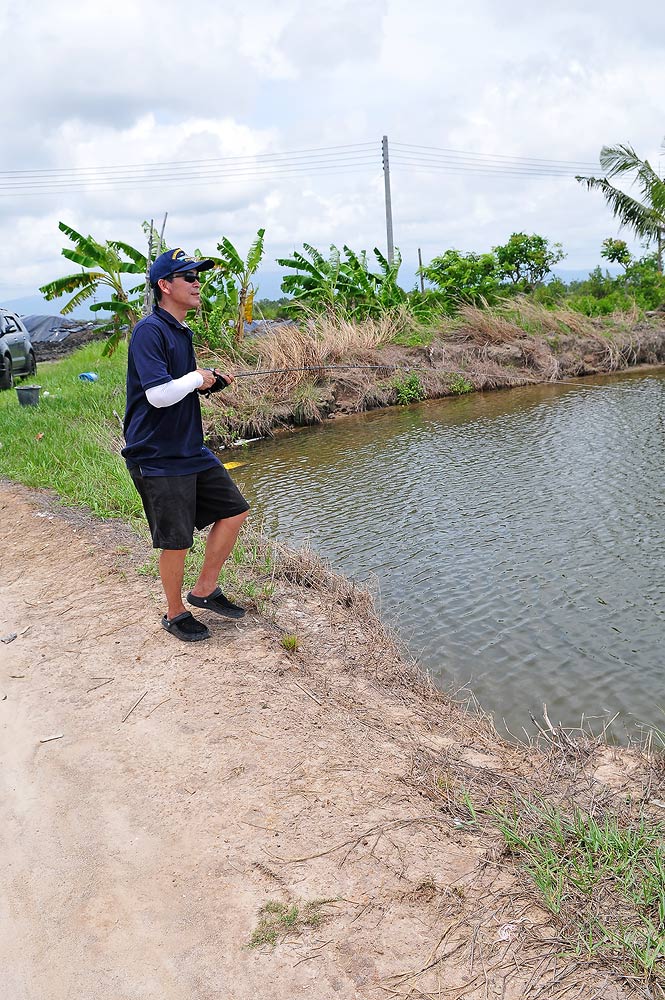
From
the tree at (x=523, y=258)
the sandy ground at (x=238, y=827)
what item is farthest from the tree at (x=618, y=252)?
the sandy ground at (x=238, y=827)

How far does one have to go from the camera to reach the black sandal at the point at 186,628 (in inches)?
181

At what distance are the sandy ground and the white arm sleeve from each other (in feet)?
4.68

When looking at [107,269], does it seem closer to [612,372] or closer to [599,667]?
[612,372]

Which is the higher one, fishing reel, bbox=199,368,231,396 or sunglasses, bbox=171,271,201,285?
sunglasses, bbox=171,271,201,285

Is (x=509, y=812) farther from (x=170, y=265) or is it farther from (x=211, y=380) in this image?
(x=170, y=265)

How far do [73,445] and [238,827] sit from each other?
24.5 feet

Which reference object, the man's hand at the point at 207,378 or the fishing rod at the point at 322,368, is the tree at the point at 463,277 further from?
the man's hand at the point at 207,378

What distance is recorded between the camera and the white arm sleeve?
3.98 metres

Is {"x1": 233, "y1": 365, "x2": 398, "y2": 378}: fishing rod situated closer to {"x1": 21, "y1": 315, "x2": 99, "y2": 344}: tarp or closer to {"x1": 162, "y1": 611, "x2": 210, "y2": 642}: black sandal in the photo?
{"x1": 162, "y1": 611, "x2": 210, "y2": 642}: black sandal

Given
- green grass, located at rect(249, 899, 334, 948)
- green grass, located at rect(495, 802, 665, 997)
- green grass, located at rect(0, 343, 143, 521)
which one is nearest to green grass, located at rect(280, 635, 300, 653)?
green grass, located at rect(495, 802, 665, 997)

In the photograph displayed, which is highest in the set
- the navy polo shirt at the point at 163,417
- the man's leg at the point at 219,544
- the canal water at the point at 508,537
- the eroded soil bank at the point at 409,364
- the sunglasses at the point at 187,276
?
the sunglasses at the point at 187,276

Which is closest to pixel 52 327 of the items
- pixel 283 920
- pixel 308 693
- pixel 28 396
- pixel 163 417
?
pixel 28 396

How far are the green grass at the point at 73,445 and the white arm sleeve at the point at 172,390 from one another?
3387 millimetres

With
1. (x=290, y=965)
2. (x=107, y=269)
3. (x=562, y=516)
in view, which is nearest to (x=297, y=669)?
(x=290, y=965)
